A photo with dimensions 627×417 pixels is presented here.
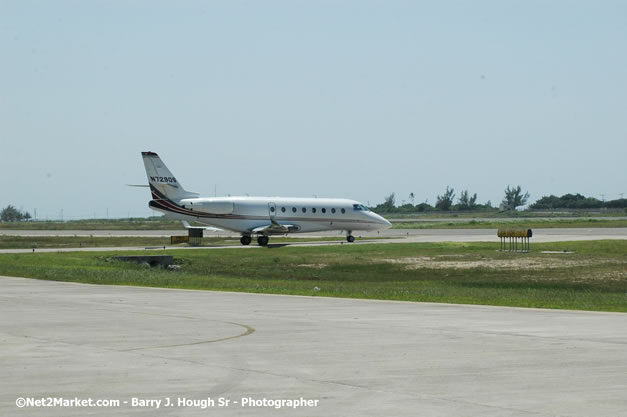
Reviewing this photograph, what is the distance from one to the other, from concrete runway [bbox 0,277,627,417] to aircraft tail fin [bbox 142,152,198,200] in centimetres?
4414

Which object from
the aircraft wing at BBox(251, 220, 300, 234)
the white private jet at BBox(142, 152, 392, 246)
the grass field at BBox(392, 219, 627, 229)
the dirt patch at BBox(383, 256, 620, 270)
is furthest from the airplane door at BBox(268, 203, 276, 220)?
the grass field at BBox(392, 219, 627, 229)

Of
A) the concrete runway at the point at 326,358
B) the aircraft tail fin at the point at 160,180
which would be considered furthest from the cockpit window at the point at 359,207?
the concrete runway at the point at 326,358

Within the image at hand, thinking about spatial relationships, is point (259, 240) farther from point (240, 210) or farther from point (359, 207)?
point (359, 207)

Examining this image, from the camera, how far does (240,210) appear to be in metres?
67.3

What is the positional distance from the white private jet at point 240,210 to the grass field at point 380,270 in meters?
8.03

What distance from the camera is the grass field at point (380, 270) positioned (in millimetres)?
33500

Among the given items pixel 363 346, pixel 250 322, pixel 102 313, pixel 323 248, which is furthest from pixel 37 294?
pixel 323 248

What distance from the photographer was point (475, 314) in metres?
20.7

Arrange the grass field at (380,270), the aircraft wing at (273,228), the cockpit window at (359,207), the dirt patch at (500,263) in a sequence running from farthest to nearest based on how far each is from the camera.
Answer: the cockpit window at (359,207) → the aircraft wing at (273,228) → the dirt patch at (500,263) → the grass field at (380,270)

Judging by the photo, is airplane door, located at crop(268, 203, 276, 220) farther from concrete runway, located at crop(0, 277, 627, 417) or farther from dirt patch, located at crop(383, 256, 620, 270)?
concrete runway, located at crop(0, 277, 627, 417)

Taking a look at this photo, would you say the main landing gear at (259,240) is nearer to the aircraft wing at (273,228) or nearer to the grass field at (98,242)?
the aircraft wing at (273,228)

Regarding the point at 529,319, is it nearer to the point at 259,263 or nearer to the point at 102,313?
the point at 102,313

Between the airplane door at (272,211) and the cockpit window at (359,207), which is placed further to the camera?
the cockpit window at (359,207)

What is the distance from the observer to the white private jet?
66.4 meters
